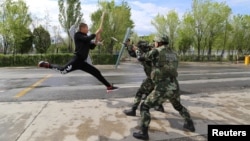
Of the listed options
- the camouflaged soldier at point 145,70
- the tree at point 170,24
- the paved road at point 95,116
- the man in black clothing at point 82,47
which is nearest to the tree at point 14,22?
the tree at point 170,24

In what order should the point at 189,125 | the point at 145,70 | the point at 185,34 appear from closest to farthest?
the point at 189,125 < the point at 145,70 < the point at 185,34

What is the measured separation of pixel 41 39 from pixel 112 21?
9.52m

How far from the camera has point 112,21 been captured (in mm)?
35938

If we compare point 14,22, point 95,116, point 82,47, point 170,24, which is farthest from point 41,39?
point 95,116

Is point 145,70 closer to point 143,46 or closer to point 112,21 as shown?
point 143,46

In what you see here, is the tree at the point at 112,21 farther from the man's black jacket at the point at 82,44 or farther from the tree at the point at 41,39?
the man's black jacket at the point at 82,44

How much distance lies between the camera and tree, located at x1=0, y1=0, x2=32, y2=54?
3428 centimetres

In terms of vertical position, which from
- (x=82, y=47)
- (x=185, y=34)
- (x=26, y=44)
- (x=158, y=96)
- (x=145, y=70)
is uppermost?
(x=185, y=34)

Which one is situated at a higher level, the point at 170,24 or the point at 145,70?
the point at 170,24

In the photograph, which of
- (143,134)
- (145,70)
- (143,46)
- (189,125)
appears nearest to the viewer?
(143,134)

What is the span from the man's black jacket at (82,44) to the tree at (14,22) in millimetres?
30129

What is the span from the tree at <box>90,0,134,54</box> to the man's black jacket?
2782cm

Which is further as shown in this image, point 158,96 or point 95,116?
point 95,116

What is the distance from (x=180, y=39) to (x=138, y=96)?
40793mm
